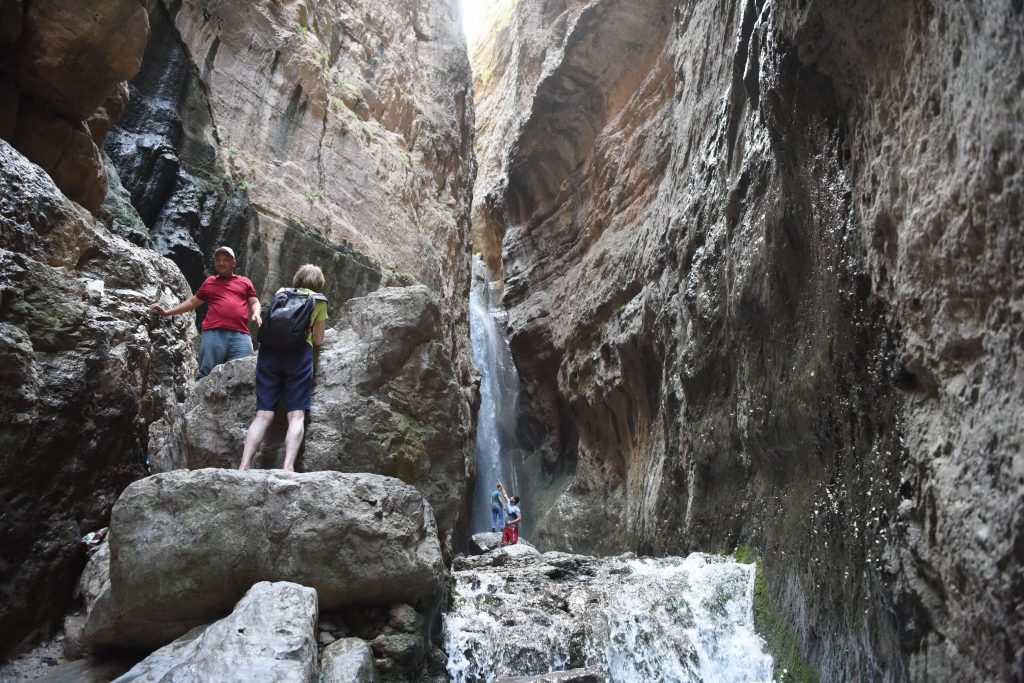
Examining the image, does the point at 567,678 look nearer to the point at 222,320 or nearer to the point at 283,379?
the point at 283,379

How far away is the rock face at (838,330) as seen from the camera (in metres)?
3.20

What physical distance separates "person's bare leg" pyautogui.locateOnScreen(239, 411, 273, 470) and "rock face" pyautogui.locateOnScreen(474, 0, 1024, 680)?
155 inches

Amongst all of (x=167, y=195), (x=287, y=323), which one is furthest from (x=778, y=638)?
(x=167, y=195)

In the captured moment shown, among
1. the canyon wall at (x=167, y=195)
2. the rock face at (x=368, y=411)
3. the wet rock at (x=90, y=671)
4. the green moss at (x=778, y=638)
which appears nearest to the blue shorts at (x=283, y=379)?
the rock face at (x=368, y=411)

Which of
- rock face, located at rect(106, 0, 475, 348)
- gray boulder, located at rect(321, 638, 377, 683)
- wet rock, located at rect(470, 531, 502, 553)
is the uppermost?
rock face, located at rect(106, 0, 475, 348)

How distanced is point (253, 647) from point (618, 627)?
4.25 m

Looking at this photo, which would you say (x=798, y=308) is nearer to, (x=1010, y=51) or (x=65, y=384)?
(x=1010, y=51)

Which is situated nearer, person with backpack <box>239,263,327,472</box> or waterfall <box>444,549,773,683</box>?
person with backpack <box>239,263,327,472</box>

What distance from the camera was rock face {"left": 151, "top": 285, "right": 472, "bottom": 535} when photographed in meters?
4.58

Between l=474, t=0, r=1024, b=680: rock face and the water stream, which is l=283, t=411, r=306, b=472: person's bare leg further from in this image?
l=474, t=0, r=1024, b=680: rock face

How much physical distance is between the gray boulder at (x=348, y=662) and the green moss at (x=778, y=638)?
370cm

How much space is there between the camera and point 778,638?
6035mm

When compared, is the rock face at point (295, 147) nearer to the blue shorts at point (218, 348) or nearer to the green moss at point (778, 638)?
the blue shorts at point (218, 348)

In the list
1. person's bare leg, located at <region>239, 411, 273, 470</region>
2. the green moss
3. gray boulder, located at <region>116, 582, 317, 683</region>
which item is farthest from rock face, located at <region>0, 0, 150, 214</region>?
the green moss
